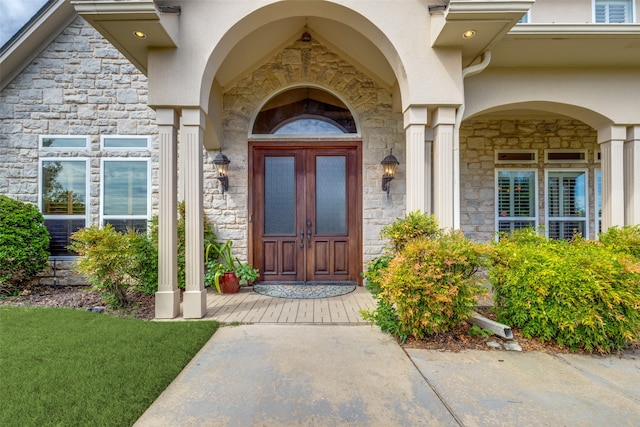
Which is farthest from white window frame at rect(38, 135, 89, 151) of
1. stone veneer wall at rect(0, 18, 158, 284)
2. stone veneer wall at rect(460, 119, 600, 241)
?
stone veneer wall at rect(460, 119, 600, 241)

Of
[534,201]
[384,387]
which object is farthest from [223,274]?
[534,201]

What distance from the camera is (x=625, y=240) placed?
3.94 meters

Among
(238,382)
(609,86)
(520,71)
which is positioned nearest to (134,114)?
(238,382)

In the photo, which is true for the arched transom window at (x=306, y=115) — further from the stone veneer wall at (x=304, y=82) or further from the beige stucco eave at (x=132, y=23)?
the beige stucco eave at (x=132, y=23)

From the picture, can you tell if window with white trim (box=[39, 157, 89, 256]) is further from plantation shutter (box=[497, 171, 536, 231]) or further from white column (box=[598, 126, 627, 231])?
white column (box=[598, 126, 627, 231])

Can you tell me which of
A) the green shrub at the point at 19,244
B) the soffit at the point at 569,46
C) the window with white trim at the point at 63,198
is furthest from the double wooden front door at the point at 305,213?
the green shrub at the point at 19,244

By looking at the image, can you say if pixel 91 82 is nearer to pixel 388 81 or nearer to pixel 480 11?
pixel 388 81

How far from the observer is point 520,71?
175 inches

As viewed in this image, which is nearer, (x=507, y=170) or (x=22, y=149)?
(x=22, y=149)

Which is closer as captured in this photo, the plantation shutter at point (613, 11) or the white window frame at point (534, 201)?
the plantation shutter at point (613, 11)

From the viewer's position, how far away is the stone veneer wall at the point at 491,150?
5.95 meters

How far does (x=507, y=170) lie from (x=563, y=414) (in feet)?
16.6

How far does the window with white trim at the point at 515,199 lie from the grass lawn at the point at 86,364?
5.56 meters

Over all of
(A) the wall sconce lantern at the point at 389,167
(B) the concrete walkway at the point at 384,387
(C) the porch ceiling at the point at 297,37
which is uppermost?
(C) the porch ceiling at the point at 297,37
